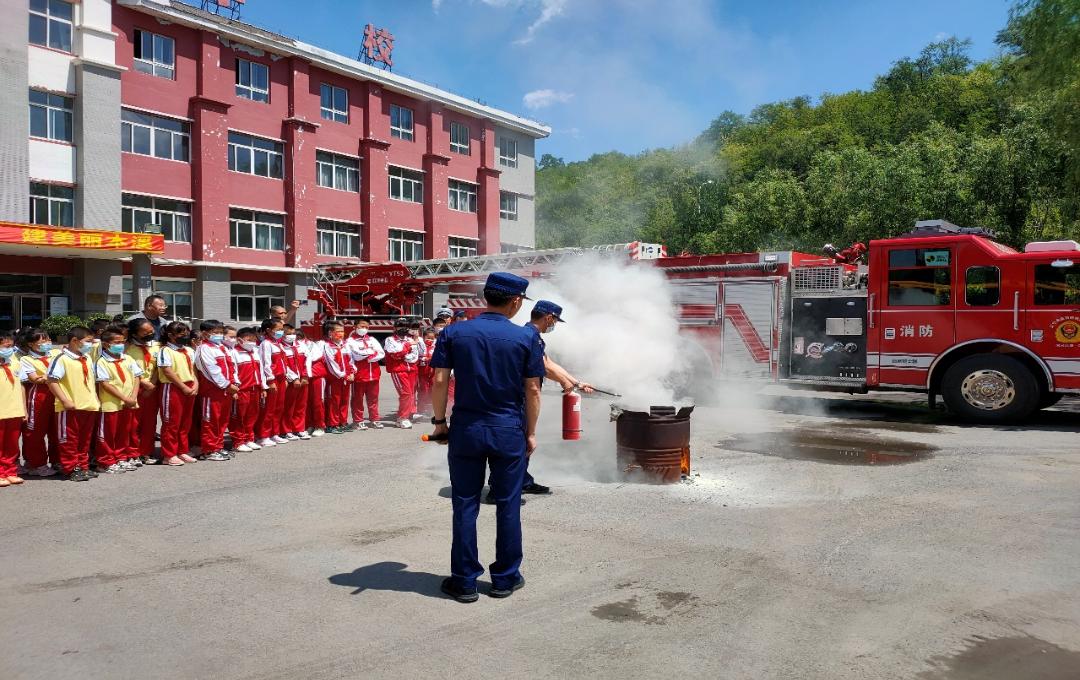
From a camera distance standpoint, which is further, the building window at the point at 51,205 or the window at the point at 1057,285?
the building window at the point at 51,205

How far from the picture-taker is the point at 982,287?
483 inches

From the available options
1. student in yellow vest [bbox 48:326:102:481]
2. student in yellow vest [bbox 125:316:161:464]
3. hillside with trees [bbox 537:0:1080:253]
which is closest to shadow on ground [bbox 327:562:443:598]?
student in yellow vest [bbox 48:326:102:481]

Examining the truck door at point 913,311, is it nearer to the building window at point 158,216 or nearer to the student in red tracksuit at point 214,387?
the student in red tracksuit at point 214,387

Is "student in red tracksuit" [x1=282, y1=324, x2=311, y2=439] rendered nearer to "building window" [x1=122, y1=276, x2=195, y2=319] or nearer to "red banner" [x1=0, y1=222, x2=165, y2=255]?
"red banner" [x1=0, y1=222, x2=165, y2=255]

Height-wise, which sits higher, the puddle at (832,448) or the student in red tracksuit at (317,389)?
the student in red tracksuit at (317,389)

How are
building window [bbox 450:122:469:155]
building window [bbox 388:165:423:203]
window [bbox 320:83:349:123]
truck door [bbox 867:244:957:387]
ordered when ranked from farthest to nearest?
building window [bbox 450:122:469:155], building window [bbox 388:165:423:203], window [bbox 320:83:349:123], truck door [bbox 867:244:957:387]

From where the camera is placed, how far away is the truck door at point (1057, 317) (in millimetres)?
11695

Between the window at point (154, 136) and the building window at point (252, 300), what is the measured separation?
5.65 meters

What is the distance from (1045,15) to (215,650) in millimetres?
21935

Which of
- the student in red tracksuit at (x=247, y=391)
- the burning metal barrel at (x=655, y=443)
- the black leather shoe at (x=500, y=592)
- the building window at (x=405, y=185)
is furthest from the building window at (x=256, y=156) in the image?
Result: the black leather shoe at (x=500, y=592)

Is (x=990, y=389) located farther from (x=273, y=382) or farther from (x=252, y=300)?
(x=252, y=300)

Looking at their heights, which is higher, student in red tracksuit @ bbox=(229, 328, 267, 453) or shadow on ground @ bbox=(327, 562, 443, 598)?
student in red tracksuit @ bbox=(229, 328, 267, 453)

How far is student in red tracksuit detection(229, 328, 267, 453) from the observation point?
32.7 ft

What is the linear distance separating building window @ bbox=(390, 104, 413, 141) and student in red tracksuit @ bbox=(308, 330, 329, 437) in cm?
2959
